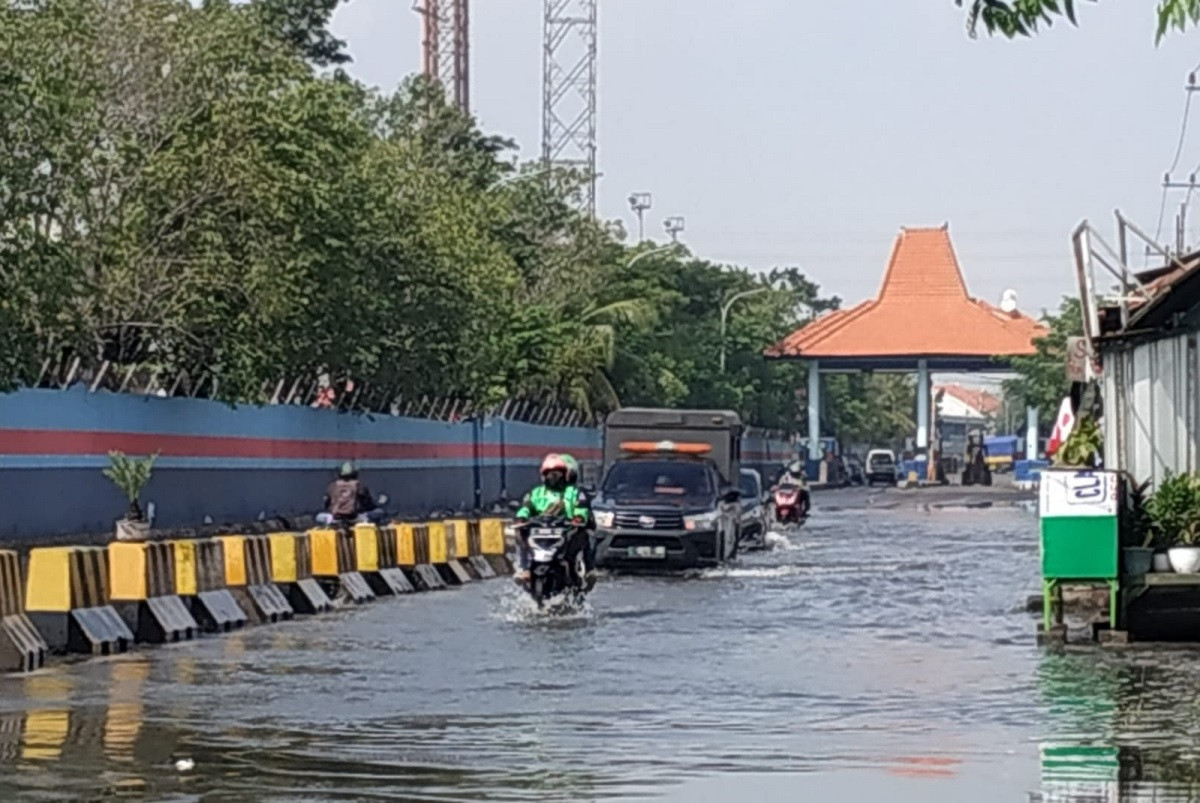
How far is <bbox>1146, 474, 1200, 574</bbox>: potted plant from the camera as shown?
748 inches

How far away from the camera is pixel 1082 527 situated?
19.0 metres

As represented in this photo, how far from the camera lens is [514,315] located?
61.4 metres

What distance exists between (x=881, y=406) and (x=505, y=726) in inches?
5714

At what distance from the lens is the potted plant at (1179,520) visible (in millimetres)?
19000

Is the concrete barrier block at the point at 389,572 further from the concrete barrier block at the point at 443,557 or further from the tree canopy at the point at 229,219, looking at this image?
the tree canopy at the point at 229,219

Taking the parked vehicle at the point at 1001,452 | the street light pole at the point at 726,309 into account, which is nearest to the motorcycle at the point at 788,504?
the street light pole at the point at 726,309

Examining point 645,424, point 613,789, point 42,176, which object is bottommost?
point 613,789

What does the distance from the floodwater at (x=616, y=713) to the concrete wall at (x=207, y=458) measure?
33.4 feet

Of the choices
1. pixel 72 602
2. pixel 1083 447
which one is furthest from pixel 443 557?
pixel 72 602

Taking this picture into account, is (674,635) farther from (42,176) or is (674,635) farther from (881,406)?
(881,406)

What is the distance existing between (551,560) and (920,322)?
74.7 meters

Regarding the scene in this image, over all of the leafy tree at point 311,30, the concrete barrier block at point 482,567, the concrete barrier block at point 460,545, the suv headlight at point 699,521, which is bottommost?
the concrete barrier block at point 482,567

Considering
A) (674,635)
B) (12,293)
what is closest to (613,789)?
(674,635)

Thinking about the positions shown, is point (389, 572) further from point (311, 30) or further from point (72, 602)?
point (311, 30)
